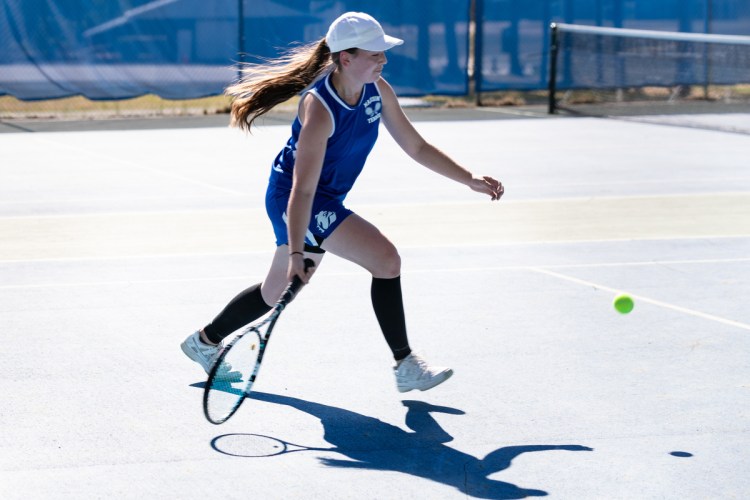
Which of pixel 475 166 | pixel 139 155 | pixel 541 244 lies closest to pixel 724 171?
pixel 475 166

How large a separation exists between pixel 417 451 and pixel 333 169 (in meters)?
1.32

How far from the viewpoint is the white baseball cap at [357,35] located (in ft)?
16.9

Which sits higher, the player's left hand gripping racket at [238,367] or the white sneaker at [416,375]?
the player's left hand gripping racket at [238,367]

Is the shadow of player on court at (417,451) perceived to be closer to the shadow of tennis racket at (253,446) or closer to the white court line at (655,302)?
the shadow of tennis racket at (253,446)

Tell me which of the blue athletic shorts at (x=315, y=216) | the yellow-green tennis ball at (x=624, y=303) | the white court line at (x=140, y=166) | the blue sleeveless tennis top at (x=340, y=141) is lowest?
the white court line at (x=140, y=166)

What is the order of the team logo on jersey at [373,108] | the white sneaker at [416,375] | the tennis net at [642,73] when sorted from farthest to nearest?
the tennis net at [642,73] → the white sneaker at [416,375] → the team logo on jersey at [373,108]

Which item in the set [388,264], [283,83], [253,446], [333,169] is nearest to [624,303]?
[388,264]

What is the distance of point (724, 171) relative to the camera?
14.3 metres

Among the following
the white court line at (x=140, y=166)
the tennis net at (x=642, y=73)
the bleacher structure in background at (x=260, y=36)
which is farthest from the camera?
the tennis net at (x=642, y=73)

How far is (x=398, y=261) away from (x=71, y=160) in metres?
10.9

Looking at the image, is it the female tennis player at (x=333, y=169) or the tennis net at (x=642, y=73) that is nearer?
the female tennis player at (x=333, y=169)

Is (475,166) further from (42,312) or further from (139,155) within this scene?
(42,312)

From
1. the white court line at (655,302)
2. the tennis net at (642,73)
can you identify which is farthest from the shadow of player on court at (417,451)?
the tennis net at (642,73)

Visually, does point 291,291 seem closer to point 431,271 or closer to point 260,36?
point 431,271
